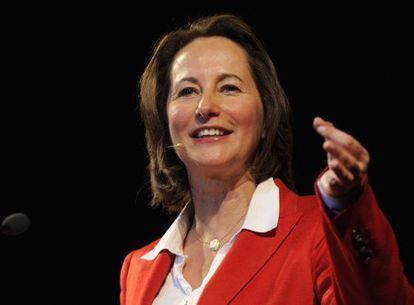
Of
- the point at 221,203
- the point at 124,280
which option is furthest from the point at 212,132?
the point at 124,280

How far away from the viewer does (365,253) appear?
4.73 ft

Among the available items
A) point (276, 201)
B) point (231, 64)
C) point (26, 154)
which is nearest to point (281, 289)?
point (276, 201)

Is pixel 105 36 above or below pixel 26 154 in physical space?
above

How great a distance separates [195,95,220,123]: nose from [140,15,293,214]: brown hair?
252 mm

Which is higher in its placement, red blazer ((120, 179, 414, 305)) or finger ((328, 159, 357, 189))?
finger ((328, 159, 357, 189))

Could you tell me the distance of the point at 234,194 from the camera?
2297 mm

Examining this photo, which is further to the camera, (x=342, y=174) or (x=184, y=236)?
(x=184, y=236)

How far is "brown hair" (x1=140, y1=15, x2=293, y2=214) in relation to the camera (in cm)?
Answer: 236

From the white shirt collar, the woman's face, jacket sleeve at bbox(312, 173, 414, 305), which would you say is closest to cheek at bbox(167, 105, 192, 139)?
the woman's face

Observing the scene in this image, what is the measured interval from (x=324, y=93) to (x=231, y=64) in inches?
24.5

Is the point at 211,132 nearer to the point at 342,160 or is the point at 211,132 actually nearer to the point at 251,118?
the point at 251,118

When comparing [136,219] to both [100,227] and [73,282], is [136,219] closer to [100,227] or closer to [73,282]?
[100,227]

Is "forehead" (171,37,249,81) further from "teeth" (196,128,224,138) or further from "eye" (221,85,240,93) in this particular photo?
"teeth" (196,128,224,138)

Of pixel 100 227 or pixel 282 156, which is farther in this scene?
pixel 100 227
